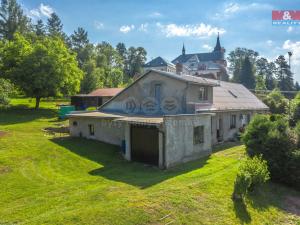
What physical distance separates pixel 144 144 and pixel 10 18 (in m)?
58.4

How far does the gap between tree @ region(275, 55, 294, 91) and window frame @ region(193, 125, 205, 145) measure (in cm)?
8642

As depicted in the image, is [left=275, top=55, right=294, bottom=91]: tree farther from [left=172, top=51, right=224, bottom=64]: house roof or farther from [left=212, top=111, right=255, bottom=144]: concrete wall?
[left=212, top=111, right=255, bottom=144]: concrete wall

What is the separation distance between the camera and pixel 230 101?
2856 centimetres

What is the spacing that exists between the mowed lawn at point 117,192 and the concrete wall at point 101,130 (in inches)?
77.0

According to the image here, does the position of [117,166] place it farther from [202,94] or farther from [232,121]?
[232,121]

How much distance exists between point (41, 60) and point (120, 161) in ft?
78.7

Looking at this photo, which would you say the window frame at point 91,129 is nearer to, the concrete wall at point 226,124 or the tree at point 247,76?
the concrete wall at point 226,124

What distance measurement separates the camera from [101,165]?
16906mm

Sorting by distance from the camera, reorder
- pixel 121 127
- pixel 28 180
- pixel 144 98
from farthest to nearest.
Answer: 1. pixel 144 98
2. pixel 121 127
3. pixel 28 180

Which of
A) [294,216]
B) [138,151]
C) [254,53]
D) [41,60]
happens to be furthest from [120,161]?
[254,53]

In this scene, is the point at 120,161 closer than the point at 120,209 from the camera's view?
No

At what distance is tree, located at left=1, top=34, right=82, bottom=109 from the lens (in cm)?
3488

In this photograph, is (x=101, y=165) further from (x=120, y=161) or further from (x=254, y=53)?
(x=254, y=53)

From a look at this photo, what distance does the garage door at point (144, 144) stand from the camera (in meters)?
17.1
